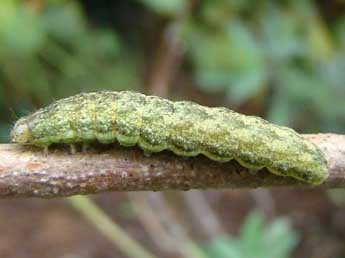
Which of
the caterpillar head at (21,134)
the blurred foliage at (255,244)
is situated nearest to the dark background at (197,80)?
the blurred foliage at (255,244)

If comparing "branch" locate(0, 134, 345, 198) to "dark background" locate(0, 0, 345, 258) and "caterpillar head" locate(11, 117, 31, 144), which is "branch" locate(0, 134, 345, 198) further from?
"dark background" locate(0, 0, 345, 258)

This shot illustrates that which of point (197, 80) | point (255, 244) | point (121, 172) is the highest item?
point (121, 172)

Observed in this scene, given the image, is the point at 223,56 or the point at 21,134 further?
the point at 223,56

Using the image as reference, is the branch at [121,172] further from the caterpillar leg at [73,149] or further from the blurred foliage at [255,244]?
the blurred foliage at [255,244]

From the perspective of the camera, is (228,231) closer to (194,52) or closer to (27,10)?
(194,52)

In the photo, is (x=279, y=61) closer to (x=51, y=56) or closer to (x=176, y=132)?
(x=51, y=56)

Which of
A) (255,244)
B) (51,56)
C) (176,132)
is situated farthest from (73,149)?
(51,56)
